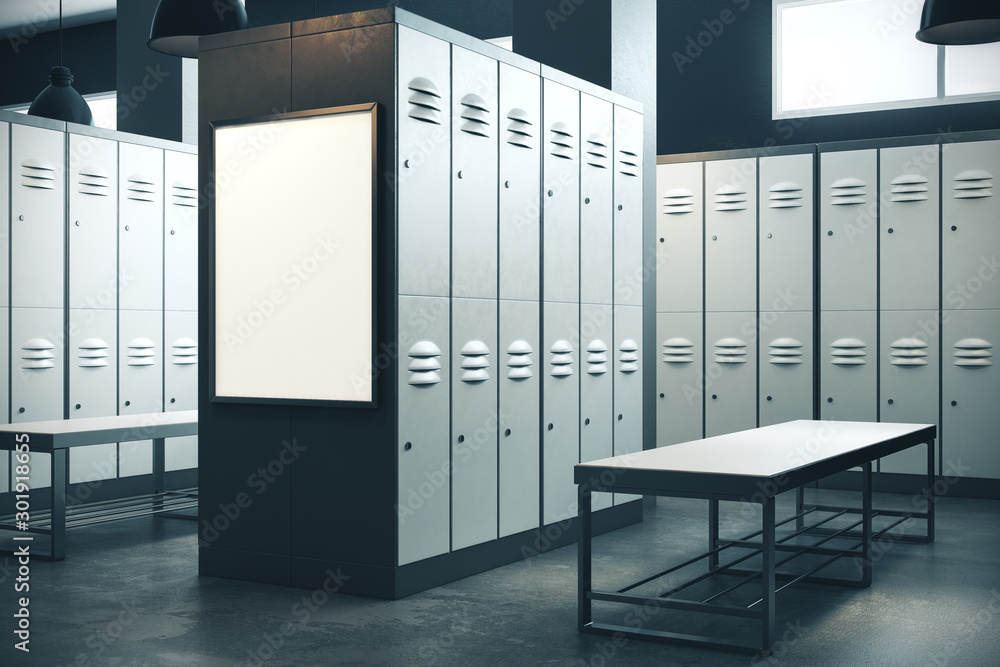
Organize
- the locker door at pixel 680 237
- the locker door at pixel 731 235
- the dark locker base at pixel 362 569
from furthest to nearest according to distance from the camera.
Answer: the locker door at pixel 680 237 < the locker door at pixel 731 235 < the dark locker base at pixel 362 569

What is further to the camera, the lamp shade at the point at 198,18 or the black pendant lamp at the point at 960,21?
the lamp shade at the point at 198,18

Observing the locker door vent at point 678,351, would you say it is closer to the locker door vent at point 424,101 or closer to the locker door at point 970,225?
the locker door at point 970,225

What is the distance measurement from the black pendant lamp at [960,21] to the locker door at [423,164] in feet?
7.90

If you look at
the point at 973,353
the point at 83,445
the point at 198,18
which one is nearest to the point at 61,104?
the point at 198,18

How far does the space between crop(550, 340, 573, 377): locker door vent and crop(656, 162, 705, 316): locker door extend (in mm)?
2292

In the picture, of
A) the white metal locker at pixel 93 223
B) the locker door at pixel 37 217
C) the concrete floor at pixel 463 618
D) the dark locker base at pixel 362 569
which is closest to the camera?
the concrete floor at pixel 463 618

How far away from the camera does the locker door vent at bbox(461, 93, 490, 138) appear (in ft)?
14.8

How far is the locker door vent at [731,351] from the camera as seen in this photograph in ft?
23.9

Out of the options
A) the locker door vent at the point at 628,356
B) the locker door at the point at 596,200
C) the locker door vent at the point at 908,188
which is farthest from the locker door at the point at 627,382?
the locker door vent at the point at 908,188

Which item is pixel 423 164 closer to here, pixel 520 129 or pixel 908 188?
pixel 520 129

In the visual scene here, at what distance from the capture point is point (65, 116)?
7141mm

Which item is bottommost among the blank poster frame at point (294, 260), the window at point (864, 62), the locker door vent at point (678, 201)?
the blank poster frame at point (294, 260)

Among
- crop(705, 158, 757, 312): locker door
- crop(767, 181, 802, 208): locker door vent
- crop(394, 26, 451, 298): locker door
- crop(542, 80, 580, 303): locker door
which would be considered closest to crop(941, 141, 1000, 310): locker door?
crop(767, 181, 802, 208): locker door vent

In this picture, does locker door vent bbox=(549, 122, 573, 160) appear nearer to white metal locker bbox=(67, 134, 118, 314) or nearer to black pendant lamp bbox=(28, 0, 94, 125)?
white metal locker bbox=(67, 134, 118, 314)
